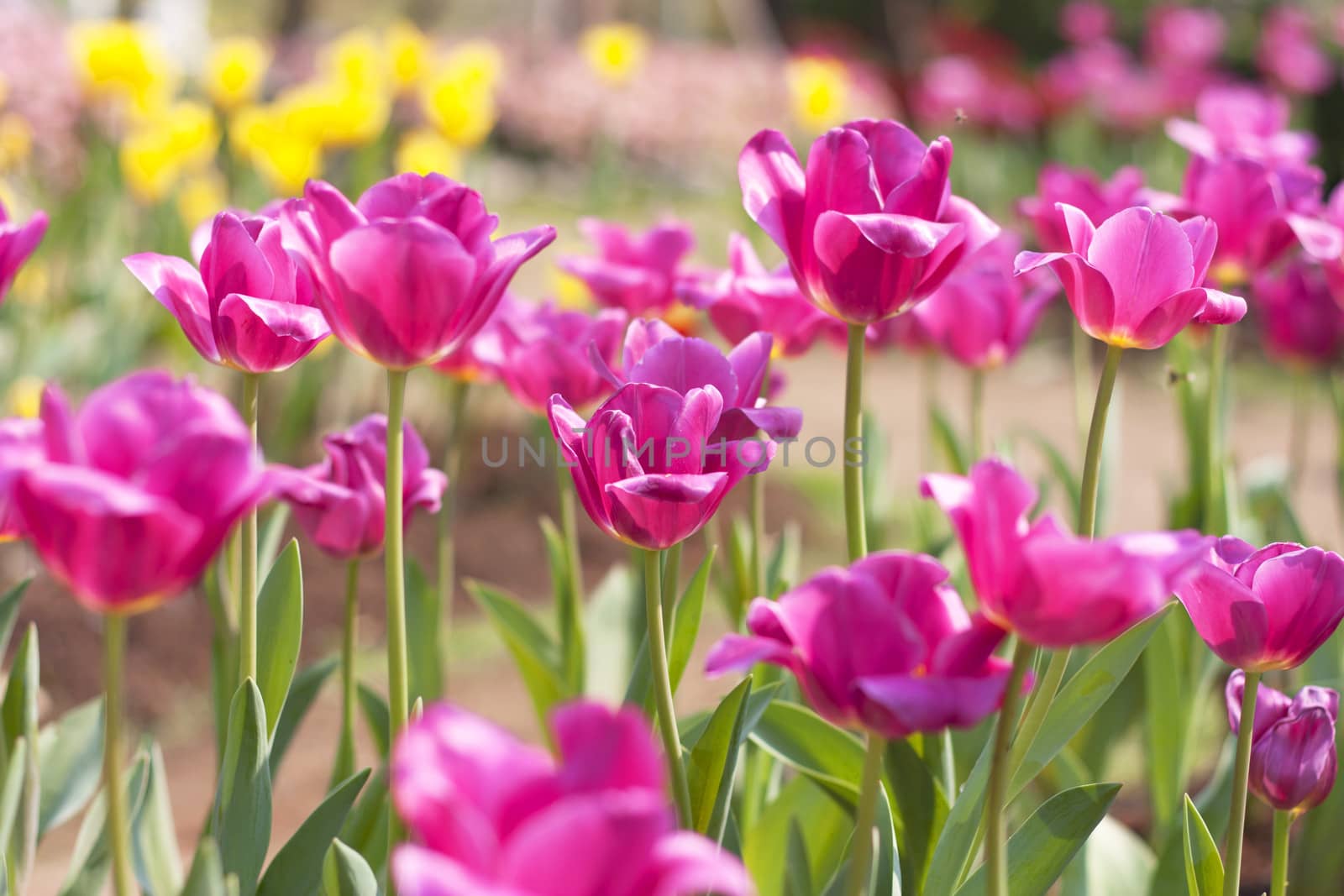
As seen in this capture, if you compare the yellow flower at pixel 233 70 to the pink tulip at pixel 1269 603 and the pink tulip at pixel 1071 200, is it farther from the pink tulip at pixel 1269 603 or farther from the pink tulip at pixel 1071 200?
the pink tulip at pixel 1269 603

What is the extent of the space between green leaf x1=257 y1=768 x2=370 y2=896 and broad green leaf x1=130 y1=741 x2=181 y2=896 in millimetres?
121

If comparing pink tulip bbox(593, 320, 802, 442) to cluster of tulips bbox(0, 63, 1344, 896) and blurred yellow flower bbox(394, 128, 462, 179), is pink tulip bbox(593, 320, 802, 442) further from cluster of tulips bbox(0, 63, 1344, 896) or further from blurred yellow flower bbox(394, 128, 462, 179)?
blurred yellow flower bbox(394, 128, 462, 179)

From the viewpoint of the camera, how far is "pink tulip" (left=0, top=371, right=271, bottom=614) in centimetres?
55

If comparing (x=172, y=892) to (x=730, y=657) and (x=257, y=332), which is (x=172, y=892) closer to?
(x=257, y=332)

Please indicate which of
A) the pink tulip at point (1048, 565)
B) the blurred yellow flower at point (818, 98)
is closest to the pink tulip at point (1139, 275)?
the pink tulip at point (1048, 565)

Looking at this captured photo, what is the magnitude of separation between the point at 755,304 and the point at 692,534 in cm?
31

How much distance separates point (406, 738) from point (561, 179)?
26.5 ft

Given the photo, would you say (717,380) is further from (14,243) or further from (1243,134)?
(1243,134)

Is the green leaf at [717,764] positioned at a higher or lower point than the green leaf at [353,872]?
higher

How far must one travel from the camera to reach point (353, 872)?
0.83 meters

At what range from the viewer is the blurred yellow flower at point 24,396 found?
2.32m

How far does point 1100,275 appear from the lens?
2.90ft

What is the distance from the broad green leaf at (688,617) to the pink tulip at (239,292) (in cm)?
36

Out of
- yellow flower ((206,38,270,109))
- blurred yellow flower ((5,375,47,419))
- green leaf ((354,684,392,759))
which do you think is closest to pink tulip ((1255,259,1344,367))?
green leaf ((354,684,392,759))
